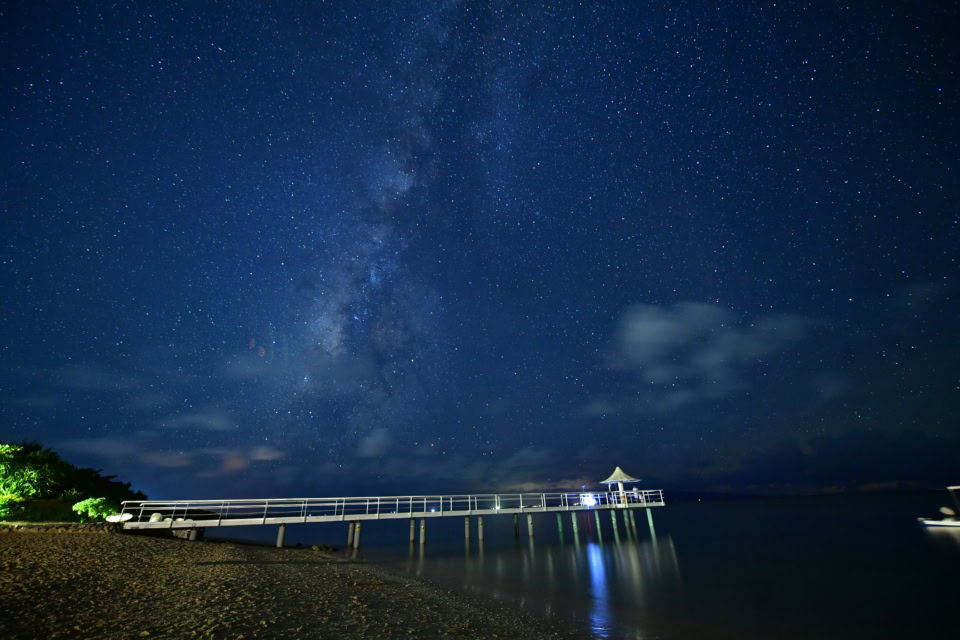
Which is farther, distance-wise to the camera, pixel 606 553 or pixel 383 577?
pixel 606 553

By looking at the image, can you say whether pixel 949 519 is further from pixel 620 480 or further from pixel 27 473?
pixel 27 473

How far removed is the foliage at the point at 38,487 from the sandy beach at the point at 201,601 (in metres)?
5.74

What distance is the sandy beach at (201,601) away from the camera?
25.9 feet

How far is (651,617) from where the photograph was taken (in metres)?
13.8

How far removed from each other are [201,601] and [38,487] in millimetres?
21679

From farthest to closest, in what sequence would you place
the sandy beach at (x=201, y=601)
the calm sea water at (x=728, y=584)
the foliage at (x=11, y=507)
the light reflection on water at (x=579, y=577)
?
the foliage at (x=11, y=507) → the light reflection on water at (x=579, y=577) → the calm sea water at (x=728, y=584) → the sandy beach at (x=201, y=601)

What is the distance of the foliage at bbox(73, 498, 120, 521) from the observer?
21578mm

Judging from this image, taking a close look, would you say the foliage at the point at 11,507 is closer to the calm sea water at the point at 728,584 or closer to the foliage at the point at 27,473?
the foliage at the point at 27,473

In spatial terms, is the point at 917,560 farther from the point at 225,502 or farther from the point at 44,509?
the point at 44,509

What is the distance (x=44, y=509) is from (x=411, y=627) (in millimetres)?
22887

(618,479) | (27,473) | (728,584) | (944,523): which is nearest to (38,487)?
(27,473)

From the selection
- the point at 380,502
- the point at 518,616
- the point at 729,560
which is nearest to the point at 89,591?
the point at 518,616

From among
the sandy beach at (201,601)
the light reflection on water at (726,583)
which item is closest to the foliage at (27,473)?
the sandy beach at (201,601)

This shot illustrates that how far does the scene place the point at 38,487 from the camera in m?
23.0
